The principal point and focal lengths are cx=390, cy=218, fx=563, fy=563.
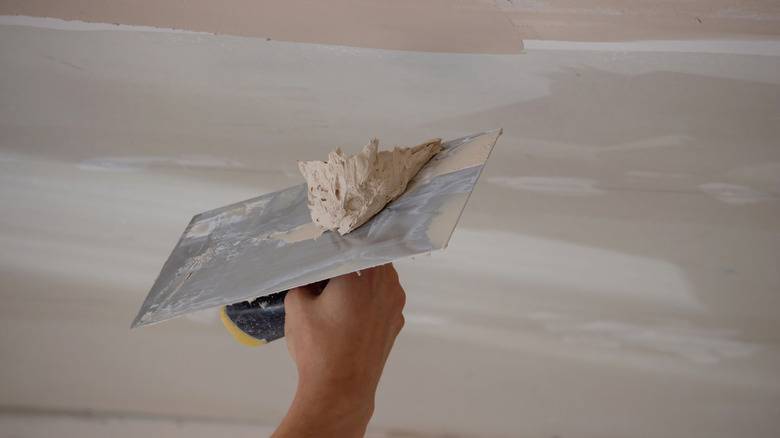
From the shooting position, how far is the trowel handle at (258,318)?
28.4 inches

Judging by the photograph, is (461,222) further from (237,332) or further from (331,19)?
(237,332)

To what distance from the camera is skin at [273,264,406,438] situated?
549 millimetres

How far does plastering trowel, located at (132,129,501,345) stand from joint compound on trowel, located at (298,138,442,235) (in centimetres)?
1

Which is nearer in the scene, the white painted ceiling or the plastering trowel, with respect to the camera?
the plastering trowel

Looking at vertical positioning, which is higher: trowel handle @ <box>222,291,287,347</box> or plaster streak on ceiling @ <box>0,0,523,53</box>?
plaster streak on ceiling @ <box>0,0,523,53</box>

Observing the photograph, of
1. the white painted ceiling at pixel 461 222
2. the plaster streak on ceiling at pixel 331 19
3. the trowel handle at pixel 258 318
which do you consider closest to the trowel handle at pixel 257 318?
the trowel handle at pixel 258 318

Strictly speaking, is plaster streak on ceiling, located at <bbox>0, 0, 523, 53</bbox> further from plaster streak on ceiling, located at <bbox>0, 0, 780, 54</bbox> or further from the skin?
the skin

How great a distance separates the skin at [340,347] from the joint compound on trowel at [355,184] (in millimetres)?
76

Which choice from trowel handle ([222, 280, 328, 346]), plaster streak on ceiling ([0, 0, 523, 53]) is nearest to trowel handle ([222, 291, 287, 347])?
trowel handle ([222, 280, 328, 346])

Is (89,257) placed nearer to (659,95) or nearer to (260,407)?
(260,407)

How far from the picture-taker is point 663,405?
1.25 meters

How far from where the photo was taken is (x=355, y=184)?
0.69m

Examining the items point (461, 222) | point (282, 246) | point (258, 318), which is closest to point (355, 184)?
point (282, 246)

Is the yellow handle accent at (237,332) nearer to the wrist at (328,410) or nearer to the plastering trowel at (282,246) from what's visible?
the plastering trowel at (282,246)
